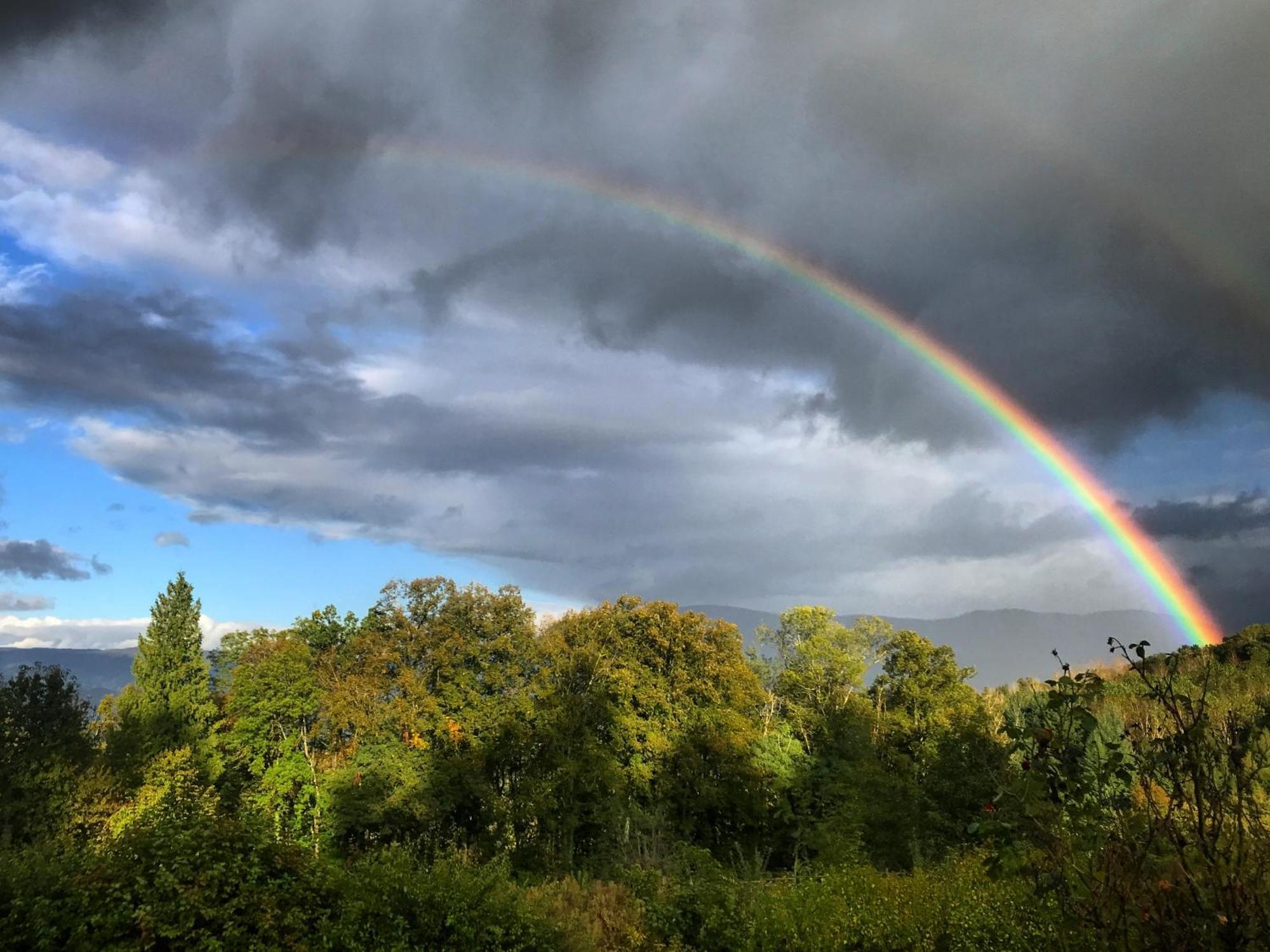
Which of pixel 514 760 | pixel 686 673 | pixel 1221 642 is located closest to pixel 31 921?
pixel 514 760

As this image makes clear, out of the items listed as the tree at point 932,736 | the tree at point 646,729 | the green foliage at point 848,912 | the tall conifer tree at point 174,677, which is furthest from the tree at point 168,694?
the green foliage at point 848,912

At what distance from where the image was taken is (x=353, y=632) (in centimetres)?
4719

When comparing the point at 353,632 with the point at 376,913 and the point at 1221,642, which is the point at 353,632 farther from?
the point at 1221,642

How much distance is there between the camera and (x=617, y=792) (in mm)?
31219

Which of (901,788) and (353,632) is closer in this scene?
(901,788)

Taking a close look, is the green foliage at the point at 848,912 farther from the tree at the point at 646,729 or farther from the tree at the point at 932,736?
the tree at the point at 646,729

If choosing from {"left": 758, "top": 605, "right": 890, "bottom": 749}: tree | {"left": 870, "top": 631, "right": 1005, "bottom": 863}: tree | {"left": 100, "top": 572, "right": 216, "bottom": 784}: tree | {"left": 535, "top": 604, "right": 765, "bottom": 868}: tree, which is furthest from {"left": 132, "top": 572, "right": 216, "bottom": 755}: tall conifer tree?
{"left": 870, "top": 631, "right": 1005, "bottom": 863}: tree

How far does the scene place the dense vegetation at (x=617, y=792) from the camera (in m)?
4.33

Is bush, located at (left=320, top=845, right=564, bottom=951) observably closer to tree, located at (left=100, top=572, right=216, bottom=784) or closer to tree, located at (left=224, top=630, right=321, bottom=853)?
tree, located at (left=224, top=630, right=321, bottom=853)

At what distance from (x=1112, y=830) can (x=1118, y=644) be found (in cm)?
100

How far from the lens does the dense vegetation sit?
433 centimetres

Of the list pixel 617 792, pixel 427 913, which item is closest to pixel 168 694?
pixel 617 792

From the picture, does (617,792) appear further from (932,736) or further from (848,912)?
(848,912)

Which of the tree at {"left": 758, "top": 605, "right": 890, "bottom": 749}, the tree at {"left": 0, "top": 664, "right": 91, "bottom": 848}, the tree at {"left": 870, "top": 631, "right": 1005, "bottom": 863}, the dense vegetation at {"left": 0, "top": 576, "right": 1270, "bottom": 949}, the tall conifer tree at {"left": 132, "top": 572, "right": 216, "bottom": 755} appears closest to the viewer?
the dense vegetation at {"left": 0, "top": 576, "right": 1270, "bottom": 949}
